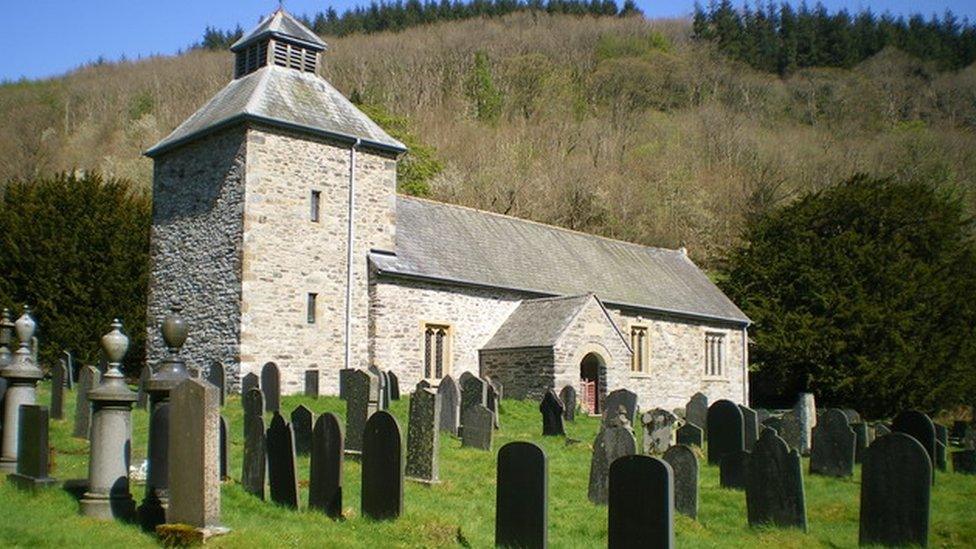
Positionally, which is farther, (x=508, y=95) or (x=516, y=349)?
(x=508, y=95)

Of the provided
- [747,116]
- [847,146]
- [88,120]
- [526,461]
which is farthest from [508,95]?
[526,461]

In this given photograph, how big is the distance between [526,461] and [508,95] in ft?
199

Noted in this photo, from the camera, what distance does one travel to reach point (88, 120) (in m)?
61.6

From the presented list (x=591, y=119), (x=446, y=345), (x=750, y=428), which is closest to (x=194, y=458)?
(x=750, y=428)

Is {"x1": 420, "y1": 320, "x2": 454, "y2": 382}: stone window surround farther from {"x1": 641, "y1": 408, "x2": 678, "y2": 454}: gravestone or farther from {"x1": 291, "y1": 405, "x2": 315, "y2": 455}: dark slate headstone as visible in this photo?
{"x1": 291, "y1": 405, "x2": 315, "y2": 455}: dark slate headstone

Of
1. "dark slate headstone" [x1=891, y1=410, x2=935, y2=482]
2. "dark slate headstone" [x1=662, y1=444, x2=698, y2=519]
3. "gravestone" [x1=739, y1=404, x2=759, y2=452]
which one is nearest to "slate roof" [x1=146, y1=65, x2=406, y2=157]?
"gravestone" [x1=739, y1=404, x2=759, y2=452]

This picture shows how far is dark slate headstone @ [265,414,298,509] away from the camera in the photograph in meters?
10.1

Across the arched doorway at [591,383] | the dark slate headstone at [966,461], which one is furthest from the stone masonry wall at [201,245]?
the dark slate headstone at [966,461]

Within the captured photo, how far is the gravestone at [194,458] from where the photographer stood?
7.91m

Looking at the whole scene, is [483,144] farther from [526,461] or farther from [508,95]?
[526,461]

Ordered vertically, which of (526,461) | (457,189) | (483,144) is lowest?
(526,461)

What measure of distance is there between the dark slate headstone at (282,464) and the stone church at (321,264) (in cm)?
1157

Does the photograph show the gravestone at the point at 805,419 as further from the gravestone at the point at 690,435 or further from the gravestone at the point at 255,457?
the gravestone at the point at 255,457

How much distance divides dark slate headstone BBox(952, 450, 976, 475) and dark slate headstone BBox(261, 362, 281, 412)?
12476 millimetres
